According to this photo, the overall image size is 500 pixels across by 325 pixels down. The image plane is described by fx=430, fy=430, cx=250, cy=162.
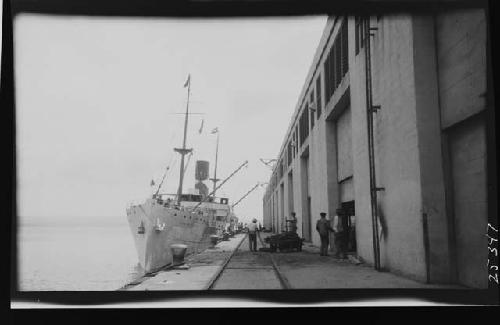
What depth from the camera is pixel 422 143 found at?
859cm

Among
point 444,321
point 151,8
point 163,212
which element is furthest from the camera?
point 163,212

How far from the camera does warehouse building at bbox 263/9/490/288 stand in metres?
7.41

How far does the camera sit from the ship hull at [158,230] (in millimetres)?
27048

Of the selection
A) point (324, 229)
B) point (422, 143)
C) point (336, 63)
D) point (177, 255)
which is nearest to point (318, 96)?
point (336, 63)

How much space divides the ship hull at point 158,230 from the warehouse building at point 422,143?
1652cm

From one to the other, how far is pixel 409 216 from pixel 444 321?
301cm

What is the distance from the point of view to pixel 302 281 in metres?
9.96

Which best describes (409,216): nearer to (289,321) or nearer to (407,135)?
(407,135)

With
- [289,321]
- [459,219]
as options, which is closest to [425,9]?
[459,219]

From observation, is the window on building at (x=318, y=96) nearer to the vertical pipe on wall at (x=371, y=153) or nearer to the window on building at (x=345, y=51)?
the window on building at (x=345, y=51)

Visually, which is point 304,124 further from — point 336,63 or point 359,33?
point 359,33

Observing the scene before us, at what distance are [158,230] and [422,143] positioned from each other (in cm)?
2134

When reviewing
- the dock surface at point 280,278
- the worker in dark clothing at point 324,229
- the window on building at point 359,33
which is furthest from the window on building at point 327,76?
the dock surface at point 280,278

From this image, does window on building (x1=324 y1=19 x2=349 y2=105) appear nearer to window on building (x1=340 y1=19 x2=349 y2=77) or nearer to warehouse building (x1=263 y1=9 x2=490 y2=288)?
window on building (x1=340 y1=19 x2=349 y2=77)
